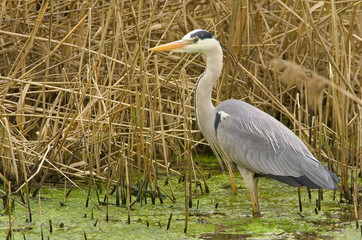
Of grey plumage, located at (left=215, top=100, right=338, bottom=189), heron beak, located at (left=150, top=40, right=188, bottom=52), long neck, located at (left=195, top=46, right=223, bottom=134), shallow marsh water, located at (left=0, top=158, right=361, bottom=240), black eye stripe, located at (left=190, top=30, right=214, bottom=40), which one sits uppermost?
black eye stripe, located at (left=190, top=30, right=214, bottom=40)

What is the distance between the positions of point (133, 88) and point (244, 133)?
1.02 metres

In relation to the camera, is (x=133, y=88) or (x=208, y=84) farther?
(x=133, y=88)

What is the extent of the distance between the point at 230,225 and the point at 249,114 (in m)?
0.80

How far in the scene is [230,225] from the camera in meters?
3.97

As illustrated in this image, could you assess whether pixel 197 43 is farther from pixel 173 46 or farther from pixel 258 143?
pixel 258 143

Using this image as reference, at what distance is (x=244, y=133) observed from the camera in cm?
436

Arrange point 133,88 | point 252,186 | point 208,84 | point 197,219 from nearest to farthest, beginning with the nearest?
point 197,219, point 252,186, point 208,84, point 133,88

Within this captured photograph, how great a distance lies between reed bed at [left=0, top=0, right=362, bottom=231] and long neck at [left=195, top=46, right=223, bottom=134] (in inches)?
5.1

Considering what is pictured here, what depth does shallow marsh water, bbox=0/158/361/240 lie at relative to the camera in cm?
372

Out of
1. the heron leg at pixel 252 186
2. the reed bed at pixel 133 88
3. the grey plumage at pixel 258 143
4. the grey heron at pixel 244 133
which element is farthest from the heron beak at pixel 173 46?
the heron leg at pixel 252 186

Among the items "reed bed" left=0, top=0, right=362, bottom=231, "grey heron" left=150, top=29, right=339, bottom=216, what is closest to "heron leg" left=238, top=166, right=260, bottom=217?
"grey heron" left=150, top=29, right=339, bottom=216

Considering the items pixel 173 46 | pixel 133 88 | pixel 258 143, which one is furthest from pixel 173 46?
pixel 258 143

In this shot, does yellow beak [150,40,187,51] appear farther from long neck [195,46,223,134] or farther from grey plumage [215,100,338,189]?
grey plumage [215,100,338,189]

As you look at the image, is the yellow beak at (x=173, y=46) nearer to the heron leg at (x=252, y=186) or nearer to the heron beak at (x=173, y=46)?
the heron beak at (x=173, y=46)
